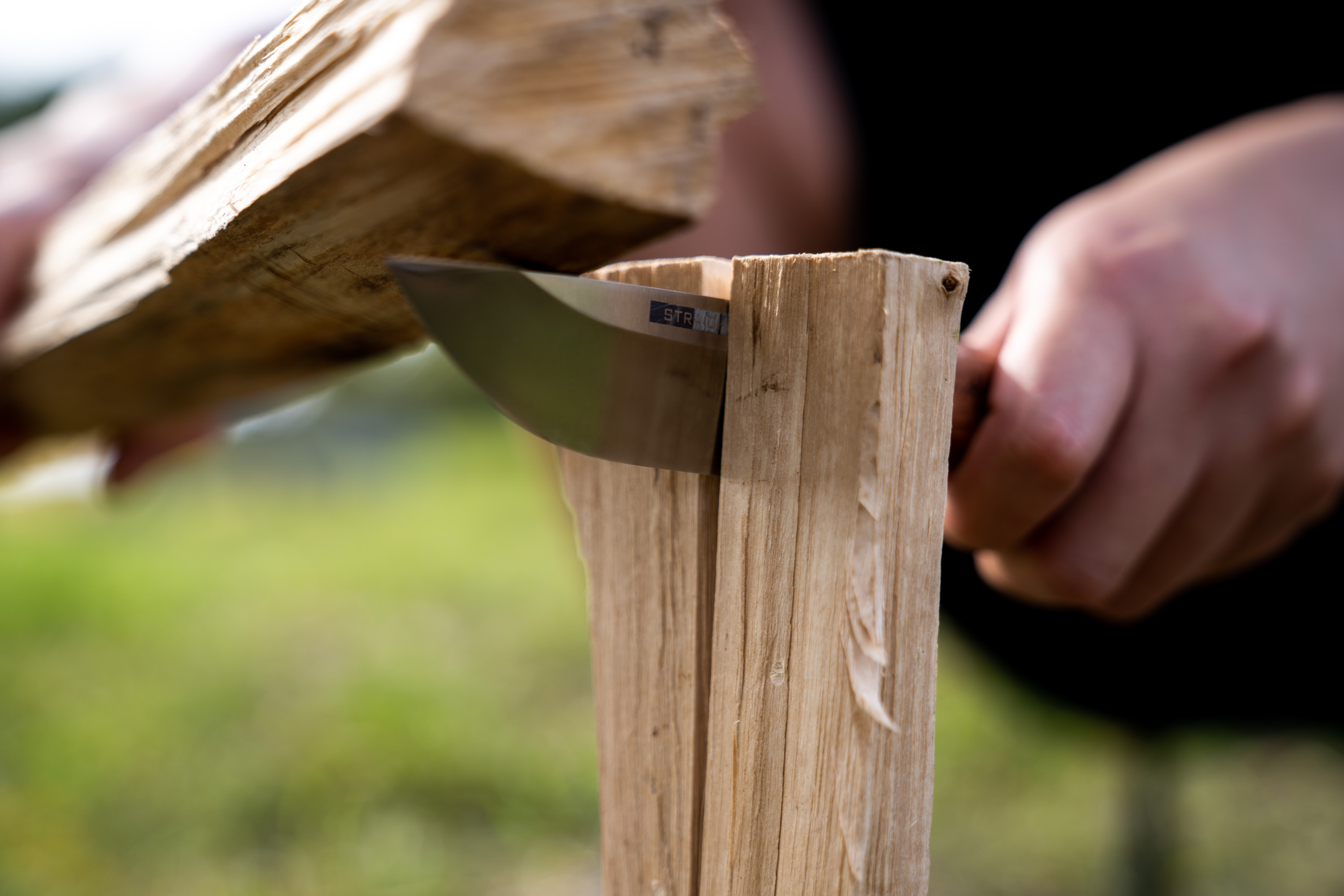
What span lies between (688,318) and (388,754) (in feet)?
9.08

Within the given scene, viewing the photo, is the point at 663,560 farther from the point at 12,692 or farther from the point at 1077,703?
the point at 12,692

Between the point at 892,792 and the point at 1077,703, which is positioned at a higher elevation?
the point at 892,792

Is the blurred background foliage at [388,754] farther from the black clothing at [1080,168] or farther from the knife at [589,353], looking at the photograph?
the knife at [589,353]

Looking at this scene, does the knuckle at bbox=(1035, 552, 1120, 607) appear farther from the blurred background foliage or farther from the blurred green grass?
the blurred green grass

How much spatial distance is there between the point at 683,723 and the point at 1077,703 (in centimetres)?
157

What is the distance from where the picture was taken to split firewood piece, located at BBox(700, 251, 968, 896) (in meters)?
0.46

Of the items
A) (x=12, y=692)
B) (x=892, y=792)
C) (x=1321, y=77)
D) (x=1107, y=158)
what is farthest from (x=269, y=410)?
(x=12, y=692)

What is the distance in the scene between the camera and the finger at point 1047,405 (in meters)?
0.56

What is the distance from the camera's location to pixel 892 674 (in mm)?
471

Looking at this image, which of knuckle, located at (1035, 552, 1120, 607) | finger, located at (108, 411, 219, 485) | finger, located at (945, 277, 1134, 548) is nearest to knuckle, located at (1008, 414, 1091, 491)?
finger, located at (945, 277, 1134, 548)

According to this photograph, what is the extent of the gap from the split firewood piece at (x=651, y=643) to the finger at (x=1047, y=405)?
20 cm

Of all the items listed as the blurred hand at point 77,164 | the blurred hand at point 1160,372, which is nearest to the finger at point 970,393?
the blurred hand at point 1160,372

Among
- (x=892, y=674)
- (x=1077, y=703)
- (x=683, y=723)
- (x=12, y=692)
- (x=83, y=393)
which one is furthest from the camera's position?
(x=12, y=692)

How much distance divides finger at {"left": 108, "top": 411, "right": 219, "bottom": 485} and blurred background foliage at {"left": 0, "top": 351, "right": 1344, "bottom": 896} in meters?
0.13
